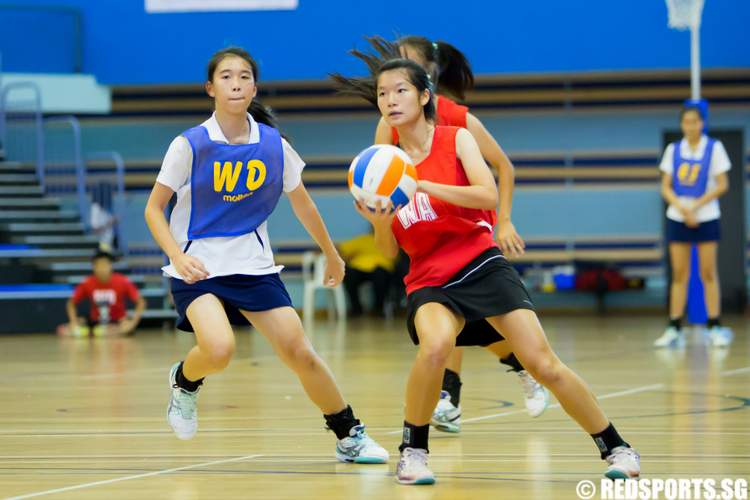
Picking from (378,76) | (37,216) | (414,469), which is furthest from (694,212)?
(37,216)

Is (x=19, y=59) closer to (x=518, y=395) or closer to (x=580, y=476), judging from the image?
(x=518, y=395)

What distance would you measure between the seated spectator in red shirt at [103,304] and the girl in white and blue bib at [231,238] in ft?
29.2

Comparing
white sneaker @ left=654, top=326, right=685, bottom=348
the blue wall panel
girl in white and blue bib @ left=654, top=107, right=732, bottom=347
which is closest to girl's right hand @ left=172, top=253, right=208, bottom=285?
girl in white and blue bib @ left=654, top=107, right=732, bottom=347

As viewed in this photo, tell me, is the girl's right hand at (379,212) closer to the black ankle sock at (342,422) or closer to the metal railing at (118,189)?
the black ankle sock at (342,422)

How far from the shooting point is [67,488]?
4066 mm

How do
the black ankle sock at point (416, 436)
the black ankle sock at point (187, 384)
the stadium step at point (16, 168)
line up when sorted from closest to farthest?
the black ankle sock at point (416, 436), the black ankle sock at point (187, 384), the stadium step at point (16, 168)

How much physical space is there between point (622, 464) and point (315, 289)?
1332 cm

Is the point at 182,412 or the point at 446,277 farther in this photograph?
the point at 182,412

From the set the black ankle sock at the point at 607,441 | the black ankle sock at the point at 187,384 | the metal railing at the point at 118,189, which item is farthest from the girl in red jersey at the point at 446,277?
the metal railing at the point at 118,189

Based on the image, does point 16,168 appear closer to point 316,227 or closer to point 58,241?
point 58,241

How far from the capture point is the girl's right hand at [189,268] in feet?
14.4

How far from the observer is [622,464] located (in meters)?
3.94

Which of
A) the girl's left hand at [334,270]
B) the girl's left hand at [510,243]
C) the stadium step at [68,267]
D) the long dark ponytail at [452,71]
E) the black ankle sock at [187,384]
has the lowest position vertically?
the black ankle sock at [187,384]

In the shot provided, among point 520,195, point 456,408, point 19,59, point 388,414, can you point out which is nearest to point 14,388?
point 388,414
